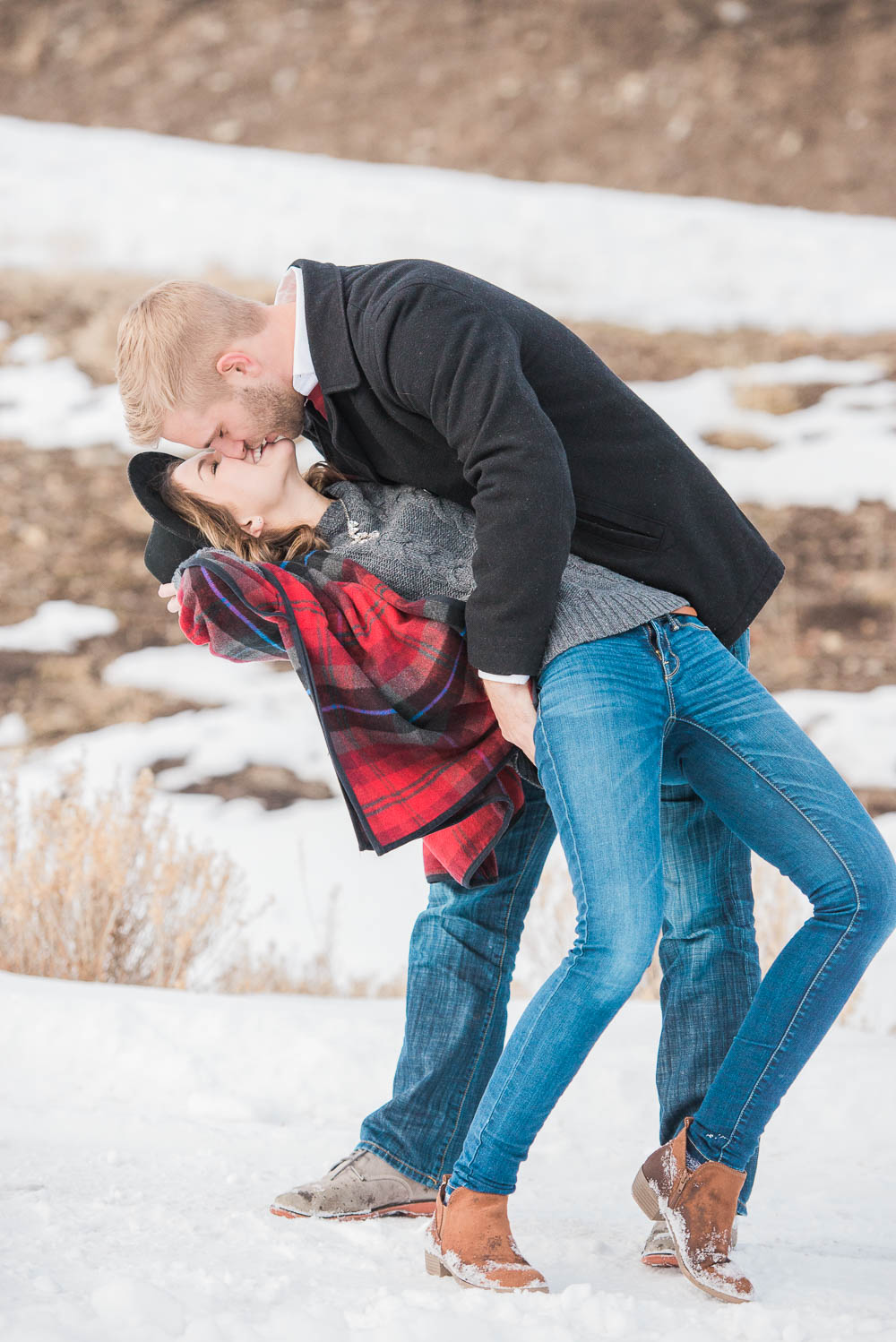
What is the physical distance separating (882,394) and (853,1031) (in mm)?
7250

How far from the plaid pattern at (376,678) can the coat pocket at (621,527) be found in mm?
235

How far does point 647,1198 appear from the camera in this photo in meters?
1.83

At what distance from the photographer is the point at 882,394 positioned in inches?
369

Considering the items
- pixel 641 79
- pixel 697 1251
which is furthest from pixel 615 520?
pixel 641 79

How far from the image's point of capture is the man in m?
1.66

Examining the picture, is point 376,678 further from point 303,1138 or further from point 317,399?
point 303,1138

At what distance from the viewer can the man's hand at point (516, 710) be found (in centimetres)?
176

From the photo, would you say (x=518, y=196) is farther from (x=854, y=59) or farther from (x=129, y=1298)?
(x=129, y=1298)

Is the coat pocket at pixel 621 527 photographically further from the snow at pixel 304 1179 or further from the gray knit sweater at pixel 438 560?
the snow at pixel 304 1179

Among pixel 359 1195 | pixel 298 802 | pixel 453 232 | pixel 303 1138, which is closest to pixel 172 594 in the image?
pixel 359 1195

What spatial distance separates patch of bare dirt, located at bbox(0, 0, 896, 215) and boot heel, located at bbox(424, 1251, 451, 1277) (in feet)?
37.5

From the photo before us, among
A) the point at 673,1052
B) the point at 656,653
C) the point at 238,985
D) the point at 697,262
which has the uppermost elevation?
the point at 697,262

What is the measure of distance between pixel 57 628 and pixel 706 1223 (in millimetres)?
7215

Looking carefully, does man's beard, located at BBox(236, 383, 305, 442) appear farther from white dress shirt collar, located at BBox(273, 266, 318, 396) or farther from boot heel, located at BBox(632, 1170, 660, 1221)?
boot heel, located at BBox(632, 1170, 660, 1221)
